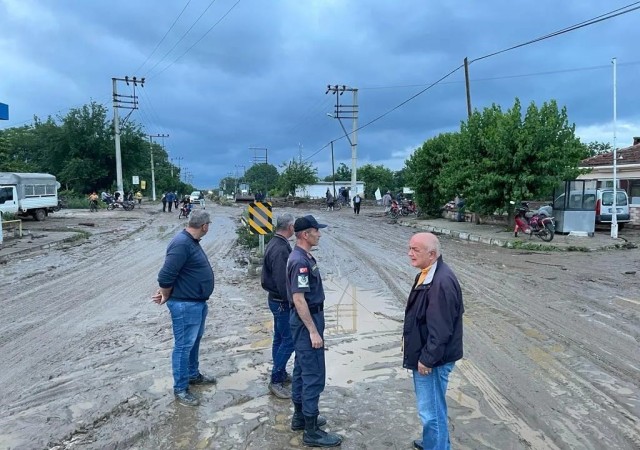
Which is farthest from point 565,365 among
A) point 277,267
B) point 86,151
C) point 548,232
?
point 86,151

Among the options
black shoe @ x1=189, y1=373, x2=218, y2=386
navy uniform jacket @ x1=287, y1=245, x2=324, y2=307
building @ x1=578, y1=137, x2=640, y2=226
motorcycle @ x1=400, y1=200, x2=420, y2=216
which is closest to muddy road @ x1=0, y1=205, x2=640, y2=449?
black shoe @ x1=189, y1=373, x2=218, y2=386

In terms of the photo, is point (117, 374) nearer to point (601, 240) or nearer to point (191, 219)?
point (191, 219)

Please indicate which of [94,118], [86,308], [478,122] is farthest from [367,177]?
[86,308]

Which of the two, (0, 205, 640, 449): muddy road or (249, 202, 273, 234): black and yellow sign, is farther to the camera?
(249, 202, 273, 234): black and yellow sign

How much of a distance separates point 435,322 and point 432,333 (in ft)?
0.25

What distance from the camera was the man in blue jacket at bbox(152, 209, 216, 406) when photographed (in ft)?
14.6

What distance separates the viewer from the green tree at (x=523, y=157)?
1778 cm

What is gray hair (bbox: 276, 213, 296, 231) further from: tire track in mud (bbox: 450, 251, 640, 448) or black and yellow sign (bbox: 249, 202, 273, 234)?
black and yellow sign (bbox: 249, 202, 273, 234)

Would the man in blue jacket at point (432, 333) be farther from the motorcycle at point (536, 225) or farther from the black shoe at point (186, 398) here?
the motorcycle at point (536, 225)

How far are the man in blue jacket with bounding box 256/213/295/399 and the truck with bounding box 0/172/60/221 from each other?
25.2m

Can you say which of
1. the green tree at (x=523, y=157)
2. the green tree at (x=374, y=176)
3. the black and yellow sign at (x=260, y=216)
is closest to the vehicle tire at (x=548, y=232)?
the green tree at (x=523, y=157)

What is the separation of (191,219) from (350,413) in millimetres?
2232

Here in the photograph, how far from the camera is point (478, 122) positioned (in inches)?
806

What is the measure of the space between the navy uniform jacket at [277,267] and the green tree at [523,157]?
1533cm
